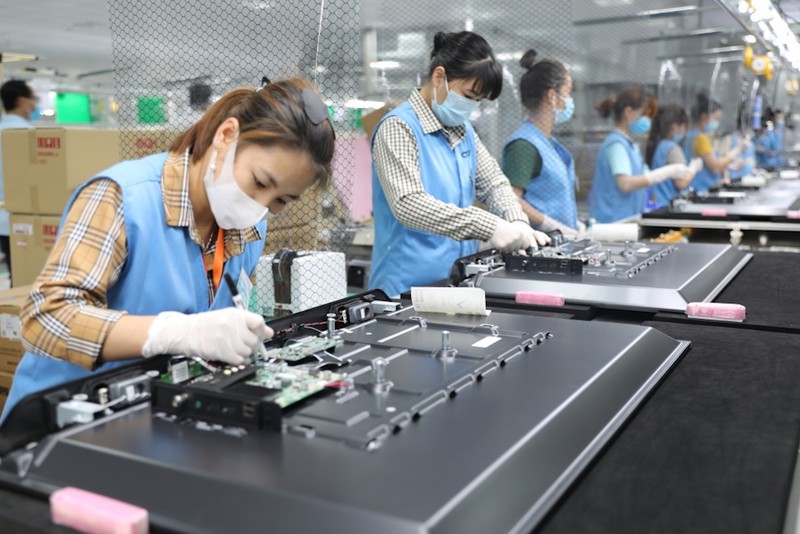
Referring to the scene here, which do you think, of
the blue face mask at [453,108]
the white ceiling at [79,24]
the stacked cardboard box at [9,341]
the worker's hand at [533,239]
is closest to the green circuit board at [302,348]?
the worker's hand at [533,239]

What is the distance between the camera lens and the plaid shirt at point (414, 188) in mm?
2242

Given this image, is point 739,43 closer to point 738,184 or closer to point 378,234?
point 738,184

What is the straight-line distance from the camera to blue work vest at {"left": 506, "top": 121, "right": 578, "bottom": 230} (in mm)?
3430

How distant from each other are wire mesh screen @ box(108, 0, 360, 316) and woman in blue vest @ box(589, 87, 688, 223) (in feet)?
8.42

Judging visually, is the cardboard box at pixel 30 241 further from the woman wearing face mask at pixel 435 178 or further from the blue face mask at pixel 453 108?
the blue face mask at pixel 453 108

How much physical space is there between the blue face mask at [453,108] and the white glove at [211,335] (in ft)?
4.81

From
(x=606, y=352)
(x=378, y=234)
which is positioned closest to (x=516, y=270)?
(x=378, y=234)

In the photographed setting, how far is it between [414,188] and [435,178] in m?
0.23

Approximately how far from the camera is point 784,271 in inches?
94.8

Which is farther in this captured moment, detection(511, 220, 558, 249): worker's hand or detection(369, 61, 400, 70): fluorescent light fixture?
detection(369, 61, 400, 70): fluorescent light fixture

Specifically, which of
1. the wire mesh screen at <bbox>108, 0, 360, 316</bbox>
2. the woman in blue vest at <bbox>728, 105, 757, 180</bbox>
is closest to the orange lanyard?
the wire mesh screen at <bbox>108, 0, 360, 316</bbox>

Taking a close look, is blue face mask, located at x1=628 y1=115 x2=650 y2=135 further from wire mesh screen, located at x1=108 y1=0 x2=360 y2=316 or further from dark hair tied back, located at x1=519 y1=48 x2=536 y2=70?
wire mesh screen, located at x1=108 y1=0 x2=360 y2=316

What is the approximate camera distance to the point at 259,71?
229 cm

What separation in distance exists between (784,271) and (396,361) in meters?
1.73
